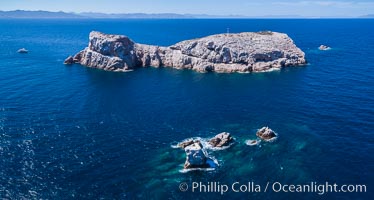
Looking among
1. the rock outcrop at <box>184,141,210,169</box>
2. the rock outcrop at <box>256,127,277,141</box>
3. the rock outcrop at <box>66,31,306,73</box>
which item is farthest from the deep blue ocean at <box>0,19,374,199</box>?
the rock outcrop at <box>66,31,306,73</box>

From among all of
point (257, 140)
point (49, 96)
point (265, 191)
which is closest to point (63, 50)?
point (49, 96)

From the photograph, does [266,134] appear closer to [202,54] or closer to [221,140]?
[221,140]

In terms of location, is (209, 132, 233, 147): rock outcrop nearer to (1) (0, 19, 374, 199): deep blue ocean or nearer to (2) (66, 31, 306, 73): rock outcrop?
(1) (0, 19, 374, 199): deep blue ocean

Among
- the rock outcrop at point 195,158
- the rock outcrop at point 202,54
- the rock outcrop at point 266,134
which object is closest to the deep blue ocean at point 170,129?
the rock outcrop at point 195,158

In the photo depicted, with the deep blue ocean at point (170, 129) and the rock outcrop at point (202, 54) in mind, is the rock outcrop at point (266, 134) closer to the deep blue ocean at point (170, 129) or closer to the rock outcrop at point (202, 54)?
the deep blue ocean at point (170, 129)

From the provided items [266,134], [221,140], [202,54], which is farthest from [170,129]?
[202,54]

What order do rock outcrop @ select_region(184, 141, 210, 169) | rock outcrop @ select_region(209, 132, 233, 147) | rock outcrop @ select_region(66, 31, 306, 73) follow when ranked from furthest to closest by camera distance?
rock outcrop @ select_region(66, 31, 306, 73) < rock outcrop @ select_region(209, 132, 233, 147) < rock outcrop @ select_region(184, 141, 210, 169)
